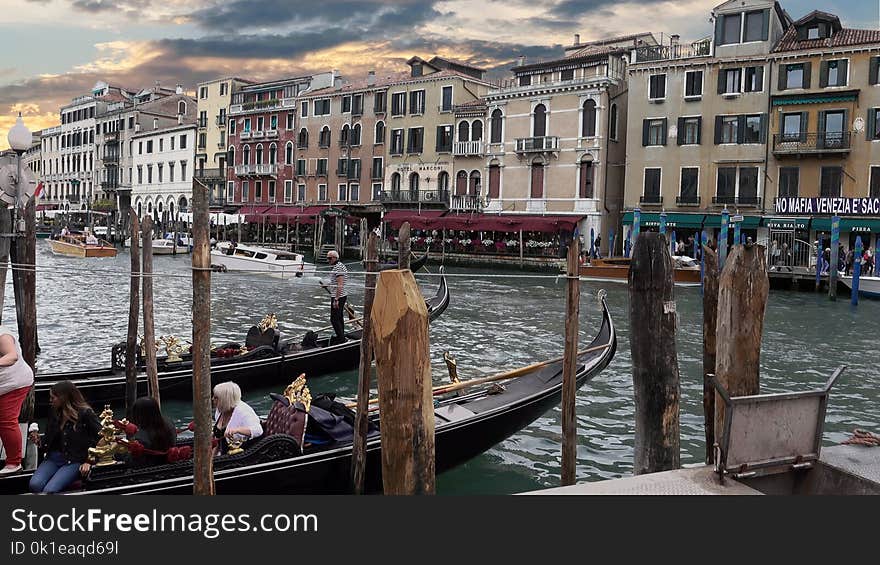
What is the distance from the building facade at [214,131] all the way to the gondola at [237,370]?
3330 centimetres

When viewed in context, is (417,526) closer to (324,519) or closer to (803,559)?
(324,519)

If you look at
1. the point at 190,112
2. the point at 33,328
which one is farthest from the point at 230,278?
the point at 190,112

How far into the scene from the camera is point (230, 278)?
69.8 ft

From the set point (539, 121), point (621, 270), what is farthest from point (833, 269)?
point (539, 121)

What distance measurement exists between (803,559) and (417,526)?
1450 mm

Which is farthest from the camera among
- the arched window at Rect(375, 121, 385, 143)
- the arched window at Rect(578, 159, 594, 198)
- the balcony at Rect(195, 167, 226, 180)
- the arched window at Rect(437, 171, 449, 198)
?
the balcony at Rect(195, 167, 226, 180)

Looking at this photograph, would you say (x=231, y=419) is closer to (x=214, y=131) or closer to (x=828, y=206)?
(x=828, y=206)

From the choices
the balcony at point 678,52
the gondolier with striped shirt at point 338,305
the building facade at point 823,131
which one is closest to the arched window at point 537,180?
the balcony at point 678,52

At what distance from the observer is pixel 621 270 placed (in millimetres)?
20969

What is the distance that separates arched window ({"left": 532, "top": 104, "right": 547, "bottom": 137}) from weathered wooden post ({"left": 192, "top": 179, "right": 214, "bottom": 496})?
24413 millimetres

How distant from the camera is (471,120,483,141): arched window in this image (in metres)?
29.6

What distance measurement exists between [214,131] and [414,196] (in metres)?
15.2

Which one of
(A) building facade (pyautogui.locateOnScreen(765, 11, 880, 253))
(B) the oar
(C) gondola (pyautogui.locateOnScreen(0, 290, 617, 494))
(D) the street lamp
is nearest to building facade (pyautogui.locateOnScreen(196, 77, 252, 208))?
(A) building facade (pyautogui.locateOnScreen(765, 11, 880, 253))

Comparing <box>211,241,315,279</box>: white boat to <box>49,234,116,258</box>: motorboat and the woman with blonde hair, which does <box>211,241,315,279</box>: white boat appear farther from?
the woman with blonde hair
